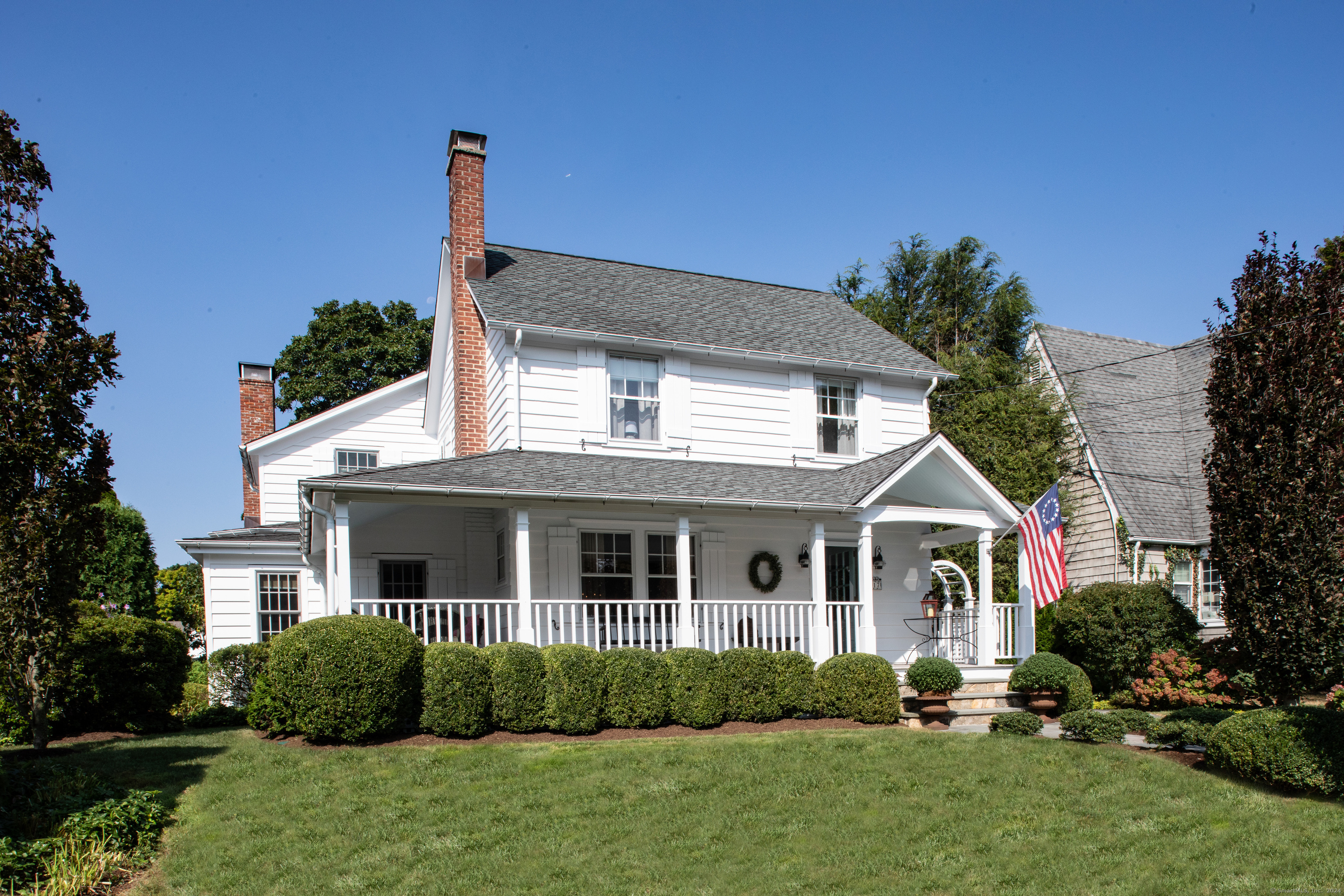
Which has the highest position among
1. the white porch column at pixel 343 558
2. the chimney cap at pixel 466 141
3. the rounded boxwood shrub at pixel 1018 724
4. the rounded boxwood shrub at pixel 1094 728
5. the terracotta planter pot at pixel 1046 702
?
the chimney cap at pixel 466 141

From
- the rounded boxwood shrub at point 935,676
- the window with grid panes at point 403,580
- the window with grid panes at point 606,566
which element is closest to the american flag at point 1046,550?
the rounded boxwood shrub at point 935,676

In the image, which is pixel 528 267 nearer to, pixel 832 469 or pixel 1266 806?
→ pixel 832 469

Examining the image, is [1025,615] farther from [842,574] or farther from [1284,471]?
[1284,471]

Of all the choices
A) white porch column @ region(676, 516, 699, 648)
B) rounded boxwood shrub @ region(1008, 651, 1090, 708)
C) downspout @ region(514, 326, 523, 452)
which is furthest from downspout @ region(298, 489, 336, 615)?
rounded boxwood shrub @ region(1008, 651, 1090, 708)

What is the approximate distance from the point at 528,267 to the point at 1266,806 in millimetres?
14537

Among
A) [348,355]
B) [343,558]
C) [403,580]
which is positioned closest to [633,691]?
[343,558]

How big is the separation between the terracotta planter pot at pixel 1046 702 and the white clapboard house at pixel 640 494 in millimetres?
1076

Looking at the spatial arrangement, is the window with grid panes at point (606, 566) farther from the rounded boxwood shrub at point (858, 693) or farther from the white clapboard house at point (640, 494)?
the rounded boxwood shrub at point (858, 693)

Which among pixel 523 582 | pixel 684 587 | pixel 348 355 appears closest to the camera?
pixel 523 582

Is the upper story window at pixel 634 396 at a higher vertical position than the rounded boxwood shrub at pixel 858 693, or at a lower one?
higher

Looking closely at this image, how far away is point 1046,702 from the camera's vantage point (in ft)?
47.3

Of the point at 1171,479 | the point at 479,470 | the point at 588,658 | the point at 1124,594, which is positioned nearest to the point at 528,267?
the point at 479,470

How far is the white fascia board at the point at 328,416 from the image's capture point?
2136 centimetres

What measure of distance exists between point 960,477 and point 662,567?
5.12 metres
